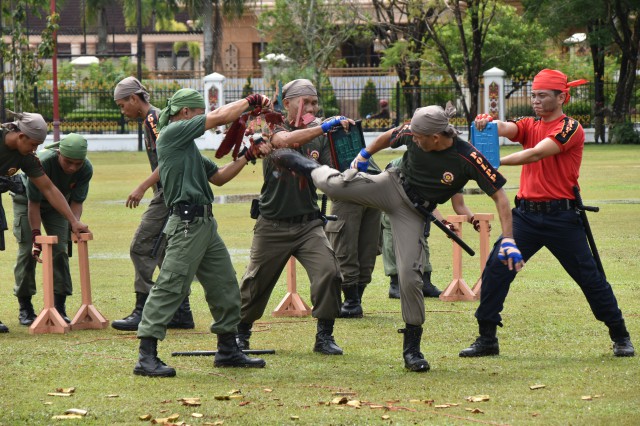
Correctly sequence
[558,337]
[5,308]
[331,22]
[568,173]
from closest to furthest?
[568,173]
[558,337]
[5,308]
[331,22]

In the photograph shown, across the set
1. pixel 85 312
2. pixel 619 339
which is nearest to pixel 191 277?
pixel 85 312

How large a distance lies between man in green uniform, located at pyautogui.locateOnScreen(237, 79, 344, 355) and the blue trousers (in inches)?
43.5

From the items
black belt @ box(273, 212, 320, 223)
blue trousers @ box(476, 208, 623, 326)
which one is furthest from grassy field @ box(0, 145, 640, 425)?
black belt @ box(273, 212, 320, 223)

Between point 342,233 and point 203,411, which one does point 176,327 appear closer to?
point 342,233

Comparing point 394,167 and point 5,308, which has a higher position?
point 394,167

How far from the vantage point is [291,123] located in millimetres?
8828

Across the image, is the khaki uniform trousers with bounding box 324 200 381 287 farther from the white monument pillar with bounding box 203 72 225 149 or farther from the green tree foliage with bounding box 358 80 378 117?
the green tree foliage with bounding box 358 80 378 117

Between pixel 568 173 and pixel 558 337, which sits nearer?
pixel 568 173

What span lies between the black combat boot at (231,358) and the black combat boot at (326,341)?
618mm

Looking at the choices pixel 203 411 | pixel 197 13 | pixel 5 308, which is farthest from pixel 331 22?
pixel 203 411

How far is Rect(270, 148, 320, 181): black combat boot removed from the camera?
812cm

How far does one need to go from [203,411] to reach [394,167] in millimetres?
2318

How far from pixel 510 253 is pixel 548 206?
70cm

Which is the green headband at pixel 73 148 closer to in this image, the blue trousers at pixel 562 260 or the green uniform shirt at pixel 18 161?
the green uniform shirt at pixel 18 161
